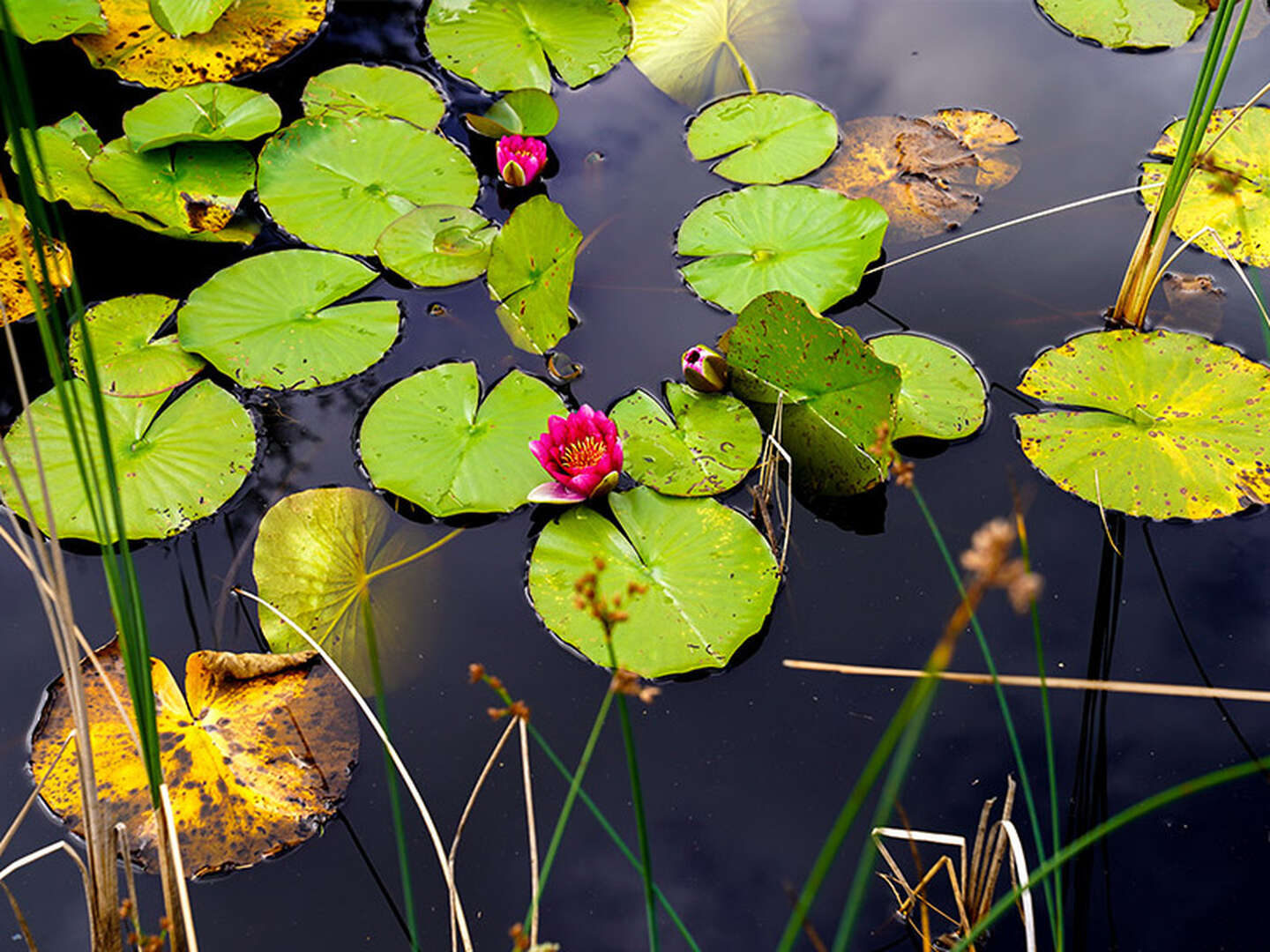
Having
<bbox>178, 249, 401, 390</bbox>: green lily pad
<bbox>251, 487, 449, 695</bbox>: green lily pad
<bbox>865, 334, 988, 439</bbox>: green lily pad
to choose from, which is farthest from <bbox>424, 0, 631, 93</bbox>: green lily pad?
<bbox>251, 487, 449, 695</bbox>: green lily pad

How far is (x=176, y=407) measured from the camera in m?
2.53

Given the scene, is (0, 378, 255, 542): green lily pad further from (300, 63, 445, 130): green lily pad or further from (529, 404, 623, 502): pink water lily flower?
(300, 63, 445, 130): green lily pad

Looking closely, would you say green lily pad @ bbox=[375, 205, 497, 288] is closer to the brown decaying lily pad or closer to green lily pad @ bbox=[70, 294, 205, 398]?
green lily pad @ bbox=[70, 294, 205, 398]

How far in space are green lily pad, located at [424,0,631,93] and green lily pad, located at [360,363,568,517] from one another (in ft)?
4.33

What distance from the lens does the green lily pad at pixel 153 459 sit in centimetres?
234

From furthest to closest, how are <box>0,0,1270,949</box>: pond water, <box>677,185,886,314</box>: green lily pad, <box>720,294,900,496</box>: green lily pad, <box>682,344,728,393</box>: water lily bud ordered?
<box>677,185,886,314</box>: green lily pad, <box>682,344,728,393</box>: water lily bud, <box>720,294,900,496</box>: green lily pad, <box>0,0,1270,949</box>: pond water

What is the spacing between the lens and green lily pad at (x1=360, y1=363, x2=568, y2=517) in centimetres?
237

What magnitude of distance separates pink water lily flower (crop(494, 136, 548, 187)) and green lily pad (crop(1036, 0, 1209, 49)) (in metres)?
1.97

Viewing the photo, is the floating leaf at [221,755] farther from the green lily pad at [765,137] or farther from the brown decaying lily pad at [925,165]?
the brown decaying lily pad at [925,165]

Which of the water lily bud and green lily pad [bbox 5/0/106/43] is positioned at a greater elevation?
green lily pad [bbox 5/0/106/43]

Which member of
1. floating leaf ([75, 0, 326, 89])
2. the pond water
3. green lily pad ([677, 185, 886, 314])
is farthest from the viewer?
floating leaf ([75, 0, 326, 89])

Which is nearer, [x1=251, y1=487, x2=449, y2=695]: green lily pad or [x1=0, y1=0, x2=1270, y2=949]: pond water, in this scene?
[x1=0, y1=0, x2=1270, y2=949]: pond water

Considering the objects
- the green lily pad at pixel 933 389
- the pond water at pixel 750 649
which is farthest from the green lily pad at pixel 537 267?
the green lily pad at pixel 933 389

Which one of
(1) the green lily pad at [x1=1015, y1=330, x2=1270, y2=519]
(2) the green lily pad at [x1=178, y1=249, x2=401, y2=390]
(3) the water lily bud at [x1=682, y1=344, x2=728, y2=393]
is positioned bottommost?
(1) the green lily pad at [x1=1015, y1=330, x2=1270, y2=519]
